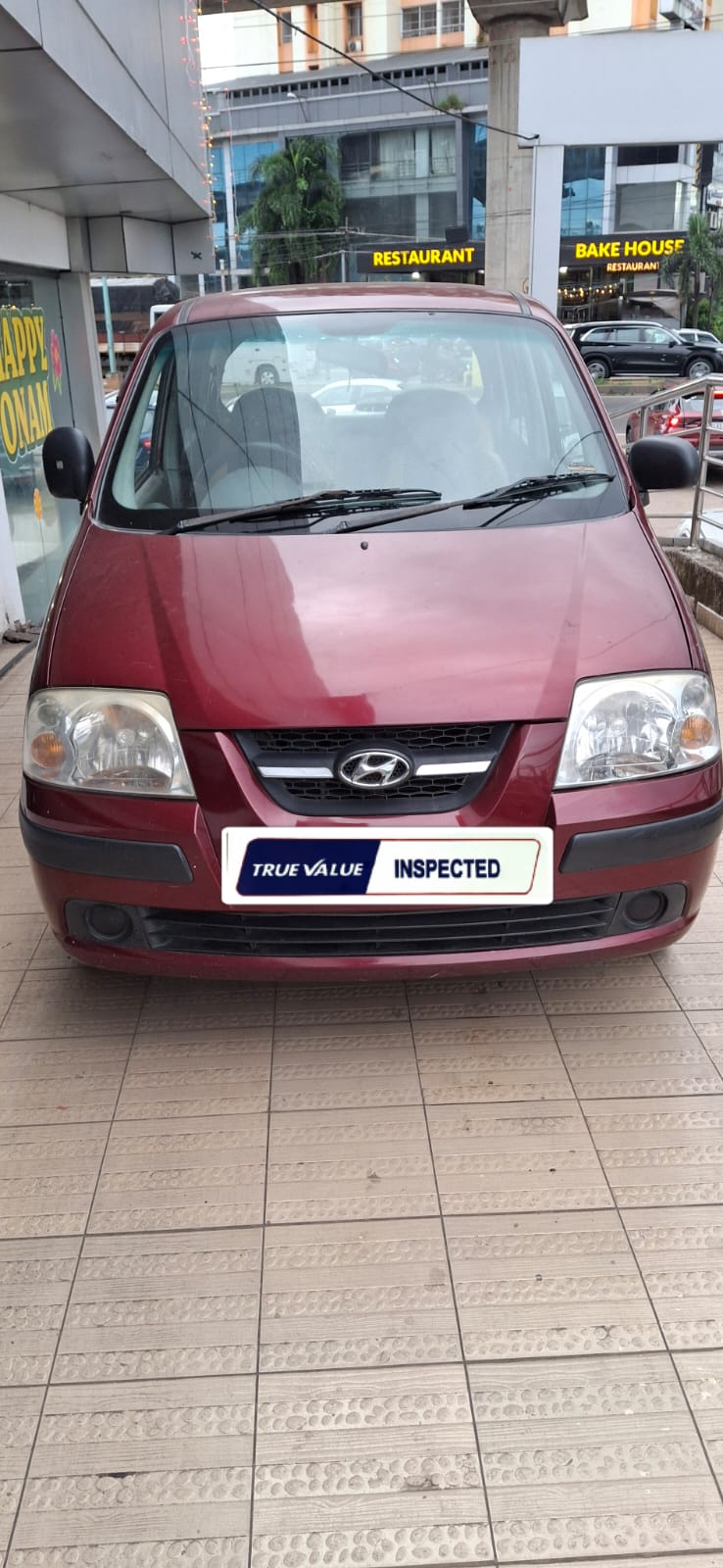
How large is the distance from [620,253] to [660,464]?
1791 inches

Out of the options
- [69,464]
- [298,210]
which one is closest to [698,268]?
[298,210]

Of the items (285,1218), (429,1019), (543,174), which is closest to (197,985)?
(429,1019)

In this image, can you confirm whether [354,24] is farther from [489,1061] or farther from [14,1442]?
[14,1442]

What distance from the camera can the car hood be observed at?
2396 millimetres

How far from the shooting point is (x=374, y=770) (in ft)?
7.74

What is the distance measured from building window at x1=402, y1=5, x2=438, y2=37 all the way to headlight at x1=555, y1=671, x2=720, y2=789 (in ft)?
216

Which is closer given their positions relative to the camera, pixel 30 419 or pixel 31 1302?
pixel 31 1302

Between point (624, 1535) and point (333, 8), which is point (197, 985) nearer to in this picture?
point (624, 1535)

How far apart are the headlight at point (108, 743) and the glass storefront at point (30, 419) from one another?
5.09 metres

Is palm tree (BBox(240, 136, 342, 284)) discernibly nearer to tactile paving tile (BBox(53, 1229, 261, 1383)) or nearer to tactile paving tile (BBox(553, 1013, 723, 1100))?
tactile paving tile (BBox(553, 1013, 723, 1100))

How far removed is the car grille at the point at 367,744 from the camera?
7.79 ft

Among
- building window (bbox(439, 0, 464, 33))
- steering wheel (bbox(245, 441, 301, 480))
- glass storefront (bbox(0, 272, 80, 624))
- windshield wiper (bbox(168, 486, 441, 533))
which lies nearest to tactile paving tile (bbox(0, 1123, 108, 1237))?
windshield wiper (bbox(168, 486, 441, 533))

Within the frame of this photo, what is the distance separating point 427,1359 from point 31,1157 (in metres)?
0.94

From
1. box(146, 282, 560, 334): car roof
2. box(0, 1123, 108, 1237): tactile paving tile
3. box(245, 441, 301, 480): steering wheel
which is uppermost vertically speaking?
box(146, 282, 560, 334): car roof
